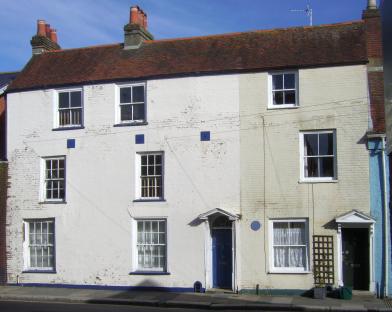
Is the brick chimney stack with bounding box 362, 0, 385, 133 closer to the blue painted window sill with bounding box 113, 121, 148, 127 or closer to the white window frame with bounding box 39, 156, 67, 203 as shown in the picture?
the blue painted window sill with bounding box 113, 121, 148, 127

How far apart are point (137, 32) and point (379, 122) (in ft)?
33.1

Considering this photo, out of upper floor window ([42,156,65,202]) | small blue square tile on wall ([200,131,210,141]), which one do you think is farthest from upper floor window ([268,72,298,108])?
upper floor window ([42,156,65,202])

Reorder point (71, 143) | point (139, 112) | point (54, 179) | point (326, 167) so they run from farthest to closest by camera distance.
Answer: point (54, 179)
point (71, 143)
point (139, 112)
point (326, 167)

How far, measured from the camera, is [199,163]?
20359mm

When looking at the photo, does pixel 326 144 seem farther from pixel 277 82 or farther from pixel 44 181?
pixel 44 181

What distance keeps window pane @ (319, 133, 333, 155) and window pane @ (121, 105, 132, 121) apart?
7138 millimetres

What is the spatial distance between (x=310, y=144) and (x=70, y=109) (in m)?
9.33

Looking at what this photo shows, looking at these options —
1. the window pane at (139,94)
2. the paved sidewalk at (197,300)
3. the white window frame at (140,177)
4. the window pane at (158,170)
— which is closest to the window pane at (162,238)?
the white window frame at (140,177)

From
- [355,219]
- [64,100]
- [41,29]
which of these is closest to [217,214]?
[355,219]

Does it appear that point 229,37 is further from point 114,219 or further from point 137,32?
point 114,219

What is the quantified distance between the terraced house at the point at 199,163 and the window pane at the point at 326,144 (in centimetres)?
5

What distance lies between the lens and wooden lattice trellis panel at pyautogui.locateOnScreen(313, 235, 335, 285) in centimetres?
1878

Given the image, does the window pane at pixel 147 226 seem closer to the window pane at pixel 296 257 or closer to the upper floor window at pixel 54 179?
the upper floor window at pixel 54 179

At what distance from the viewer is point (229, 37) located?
21875 mm
